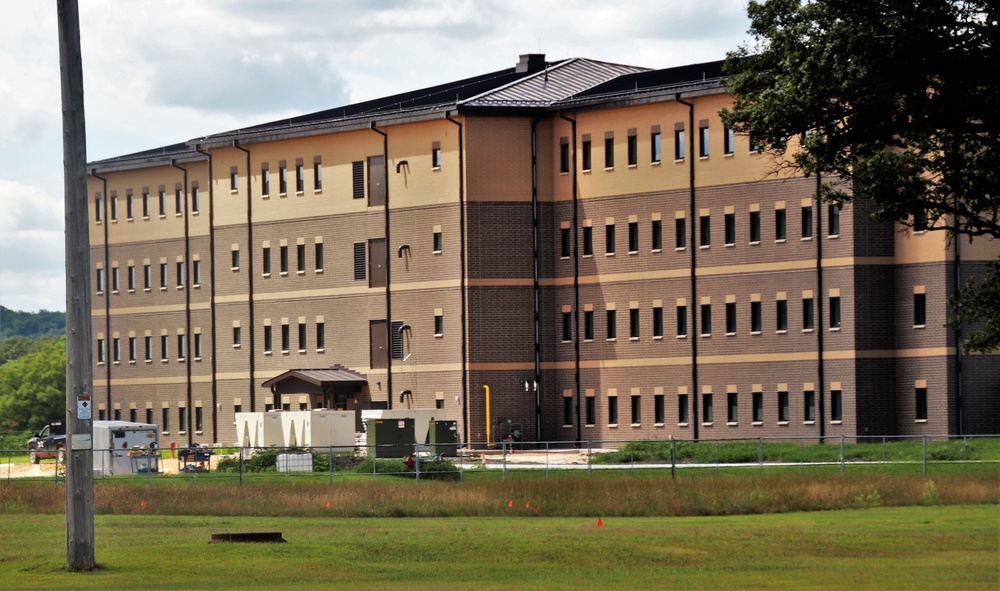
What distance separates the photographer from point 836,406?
6700 cm

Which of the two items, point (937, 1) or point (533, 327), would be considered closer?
point (937, 1)

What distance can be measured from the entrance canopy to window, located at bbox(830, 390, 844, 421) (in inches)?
847

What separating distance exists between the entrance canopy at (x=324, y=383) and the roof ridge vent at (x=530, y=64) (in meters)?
17.6

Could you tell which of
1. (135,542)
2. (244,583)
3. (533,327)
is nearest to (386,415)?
(533,327)

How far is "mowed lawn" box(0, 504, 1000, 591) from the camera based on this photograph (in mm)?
23891

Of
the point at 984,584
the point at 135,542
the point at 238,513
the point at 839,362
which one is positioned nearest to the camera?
the point at 984,584

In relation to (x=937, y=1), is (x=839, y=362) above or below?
below

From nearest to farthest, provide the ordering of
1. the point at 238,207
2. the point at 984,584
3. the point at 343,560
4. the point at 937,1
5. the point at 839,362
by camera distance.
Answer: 1. the point at 984,584
2. the point at 343,560
3. the point at 937,1
4. the point at 839,362
5. the point at 238,207

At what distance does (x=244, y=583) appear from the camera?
2391 centimetres

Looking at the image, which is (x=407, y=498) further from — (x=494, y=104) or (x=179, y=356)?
(x=179, y=356)

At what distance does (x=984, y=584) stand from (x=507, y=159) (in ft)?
175

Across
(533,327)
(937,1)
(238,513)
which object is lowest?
(238,513)

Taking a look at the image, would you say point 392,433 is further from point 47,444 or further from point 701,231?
point 47,444

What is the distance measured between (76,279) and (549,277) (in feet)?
169
